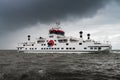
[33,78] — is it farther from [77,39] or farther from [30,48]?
[30,48]

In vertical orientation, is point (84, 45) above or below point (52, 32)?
below

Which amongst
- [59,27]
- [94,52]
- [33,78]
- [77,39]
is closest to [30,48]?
[59,27]

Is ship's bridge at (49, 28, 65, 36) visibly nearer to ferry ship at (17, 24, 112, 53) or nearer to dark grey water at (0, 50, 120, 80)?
ferry ship at (17, 24, 112, 53)

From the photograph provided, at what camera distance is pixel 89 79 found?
1309 cm

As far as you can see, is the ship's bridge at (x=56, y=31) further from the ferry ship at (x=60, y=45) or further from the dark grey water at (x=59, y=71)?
the dark grey water at (x=59, y=71)

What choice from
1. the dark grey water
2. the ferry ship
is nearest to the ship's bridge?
the ferry ship

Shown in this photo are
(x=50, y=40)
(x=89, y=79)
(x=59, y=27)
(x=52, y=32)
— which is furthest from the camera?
(x=59, y=27)

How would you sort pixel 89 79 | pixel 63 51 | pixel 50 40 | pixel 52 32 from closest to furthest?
1. pixel 89 79
2. pixel 63 51
3. pixel 50 40
4. pixel 52 32

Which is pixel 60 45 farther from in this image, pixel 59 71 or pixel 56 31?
pixel 59 71

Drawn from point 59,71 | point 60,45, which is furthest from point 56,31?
point 59,71

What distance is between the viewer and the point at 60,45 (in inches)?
2586

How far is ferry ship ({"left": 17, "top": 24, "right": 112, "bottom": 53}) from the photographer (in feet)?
197

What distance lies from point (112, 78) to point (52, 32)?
61.0 metres

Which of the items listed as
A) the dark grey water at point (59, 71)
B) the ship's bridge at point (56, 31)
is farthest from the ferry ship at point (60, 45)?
the dark grey water at point (59, 71)
